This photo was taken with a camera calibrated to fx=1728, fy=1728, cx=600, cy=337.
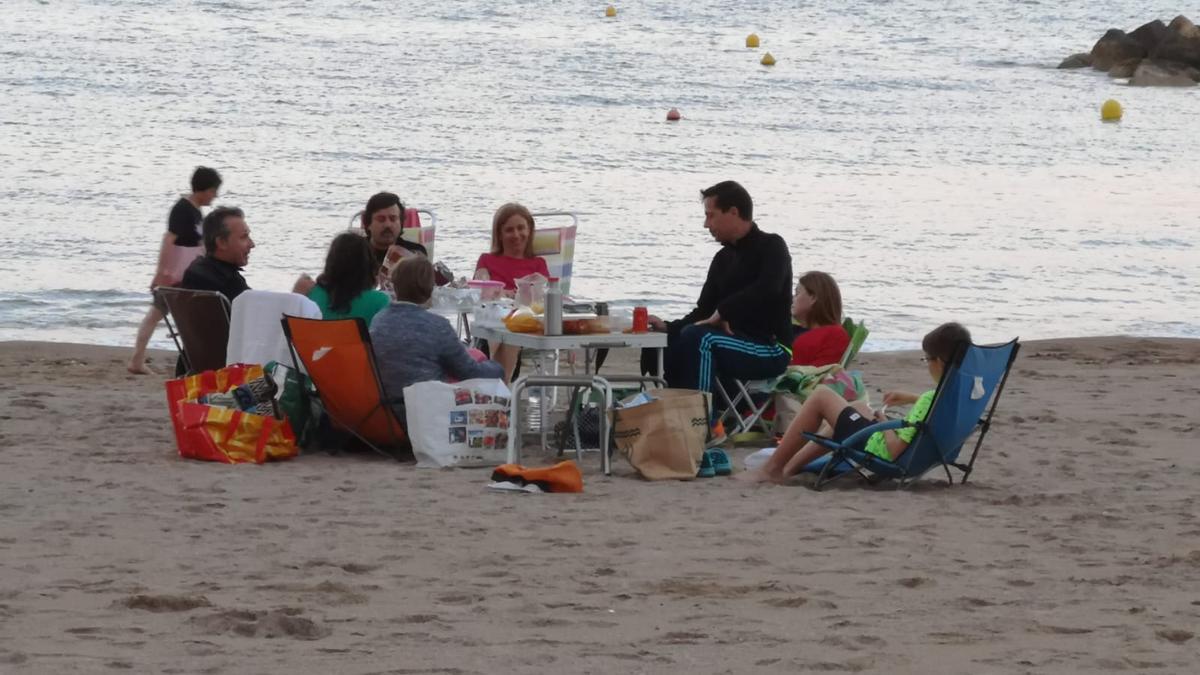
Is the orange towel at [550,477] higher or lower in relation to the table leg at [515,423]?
lower

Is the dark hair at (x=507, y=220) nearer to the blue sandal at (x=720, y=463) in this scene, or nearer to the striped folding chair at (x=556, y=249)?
the striped folding chair at (x=556, y=249)

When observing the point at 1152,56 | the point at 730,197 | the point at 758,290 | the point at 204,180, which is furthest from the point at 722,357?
the point at 1152,56

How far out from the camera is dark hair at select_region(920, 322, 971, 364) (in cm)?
609

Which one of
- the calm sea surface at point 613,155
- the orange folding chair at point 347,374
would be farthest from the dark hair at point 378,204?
the calm sea surface at point 613,155

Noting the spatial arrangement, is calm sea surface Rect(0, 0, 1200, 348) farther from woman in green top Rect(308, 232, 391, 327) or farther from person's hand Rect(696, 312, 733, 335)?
person's hand Rect(696, 312, 733, 335)

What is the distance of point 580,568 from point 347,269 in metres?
2.52

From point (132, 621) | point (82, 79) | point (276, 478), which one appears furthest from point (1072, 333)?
point (82, 79)

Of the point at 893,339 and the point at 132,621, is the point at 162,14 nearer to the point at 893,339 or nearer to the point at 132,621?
the point at 893,339

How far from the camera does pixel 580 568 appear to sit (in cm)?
485

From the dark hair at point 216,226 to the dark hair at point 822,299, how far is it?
8.16 ft

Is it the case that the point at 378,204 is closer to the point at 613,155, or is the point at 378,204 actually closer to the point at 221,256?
the point at 221,256

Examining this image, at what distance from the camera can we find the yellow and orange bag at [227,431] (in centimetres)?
655

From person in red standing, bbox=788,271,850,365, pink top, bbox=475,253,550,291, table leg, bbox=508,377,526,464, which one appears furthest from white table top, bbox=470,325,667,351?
pink top, bbox=475,253,550,291

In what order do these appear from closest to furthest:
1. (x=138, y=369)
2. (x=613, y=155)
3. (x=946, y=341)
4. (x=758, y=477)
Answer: (x=946, y=341) → (x=758, y=477) → (x=138, y=369) → (x=613, y=155)
